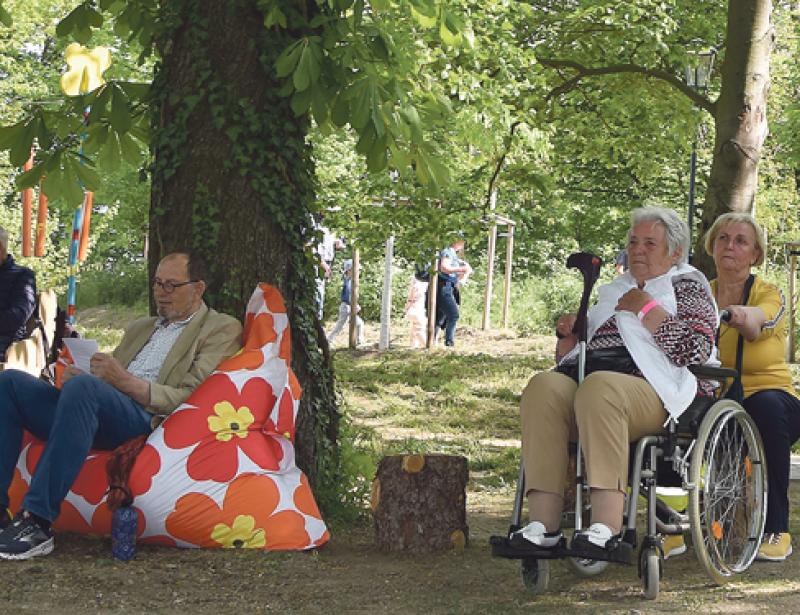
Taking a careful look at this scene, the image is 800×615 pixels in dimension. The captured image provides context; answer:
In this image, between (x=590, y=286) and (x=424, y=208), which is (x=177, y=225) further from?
(x=424, y=208)

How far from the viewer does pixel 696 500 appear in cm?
466

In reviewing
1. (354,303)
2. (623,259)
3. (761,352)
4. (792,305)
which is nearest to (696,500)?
(761,352)

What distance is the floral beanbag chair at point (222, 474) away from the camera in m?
5.24

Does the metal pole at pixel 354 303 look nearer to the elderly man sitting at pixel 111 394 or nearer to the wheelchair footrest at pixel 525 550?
the elderly man sitting at pixel 111 394

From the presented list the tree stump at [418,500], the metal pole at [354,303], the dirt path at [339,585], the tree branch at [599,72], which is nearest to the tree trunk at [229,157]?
the tree stump at [418,500]

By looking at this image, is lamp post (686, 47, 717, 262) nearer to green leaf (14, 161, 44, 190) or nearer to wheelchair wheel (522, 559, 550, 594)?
green leaf (14, 161, 44, 190)

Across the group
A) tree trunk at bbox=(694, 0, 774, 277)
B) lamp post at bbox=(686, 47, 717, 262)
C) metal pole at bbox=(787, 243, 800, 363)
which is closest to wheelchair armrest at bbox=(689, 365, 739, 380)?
tree trunk at bbox=(694, 0, 774, 277)

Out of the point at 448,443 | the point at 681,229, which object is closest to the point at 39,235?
the point at 448,443

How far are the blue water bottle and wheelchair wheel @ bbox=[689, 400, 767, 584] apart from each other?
83.4 inches

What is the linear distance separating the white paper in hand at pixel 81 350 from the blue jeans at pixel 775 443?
2.76 meters

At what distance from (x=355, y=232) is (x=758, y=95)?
4860 millimetres

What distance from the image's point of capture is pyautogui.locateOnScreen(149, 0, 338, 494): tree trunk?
5.96 metres

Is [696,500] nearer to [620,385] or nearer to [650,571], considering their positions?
[650,571]

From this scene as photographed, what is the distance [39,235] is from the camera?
1412cm
